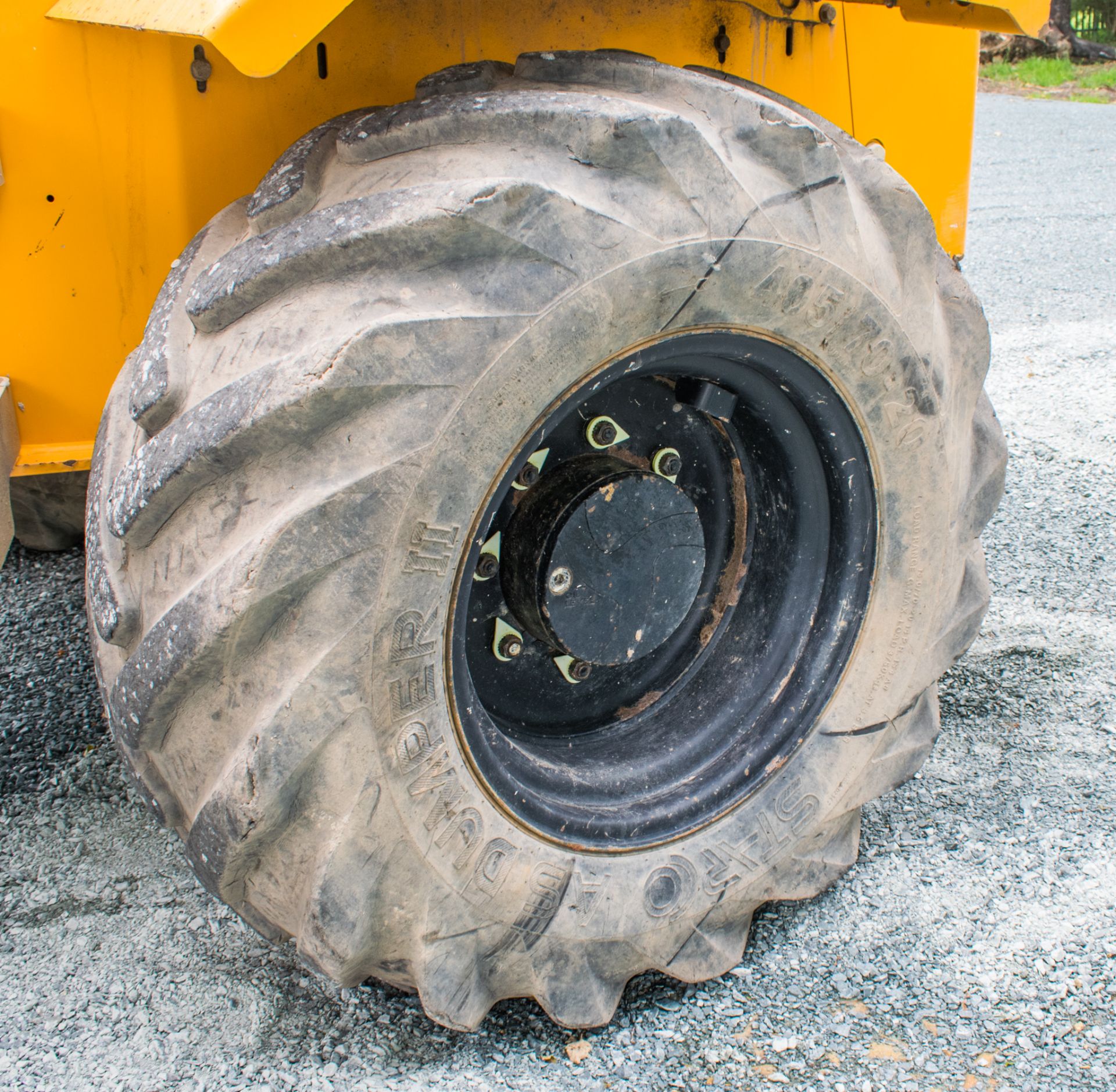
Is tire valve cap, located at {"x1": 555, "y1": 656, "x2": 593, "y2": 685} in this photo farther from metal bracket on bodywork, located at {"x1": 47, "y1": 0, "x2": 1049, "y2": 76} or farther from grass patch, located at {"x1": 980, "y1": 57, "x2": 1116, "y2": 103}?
grass patch, located at {"x1": 980, "y1": 57, "x2": 1116, "y2": 103}

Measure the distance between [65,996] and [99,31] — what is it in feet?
4.82

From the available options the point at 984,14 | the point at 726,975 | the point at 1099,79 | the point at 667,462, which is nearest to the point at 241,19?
the point at 667,462

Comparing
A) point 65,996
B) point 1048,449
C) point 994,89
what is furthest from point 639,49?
point 994,89

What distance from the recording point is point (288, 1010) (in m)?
1.75

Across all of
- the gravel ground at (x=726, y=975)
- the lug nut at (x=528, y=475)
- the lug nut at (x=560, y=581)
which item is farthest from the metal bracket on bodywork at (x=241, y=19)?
the gravel ground at (x=726, y=975)

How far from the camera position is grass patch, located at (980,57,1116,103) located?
1346 centimetres

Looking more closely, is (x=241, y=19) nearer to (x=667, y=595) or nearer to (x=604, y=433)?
(x=604, y=433)

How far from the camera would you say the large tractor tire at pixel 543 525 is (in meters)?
1.40

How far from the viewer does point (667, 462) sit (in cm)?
192

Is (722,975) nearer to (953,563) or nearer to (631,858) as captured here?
(631,858)

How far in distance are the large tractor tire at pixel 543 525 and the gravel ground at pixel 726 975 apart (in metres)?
0.11

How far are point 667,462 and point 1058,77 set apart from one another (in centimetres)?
1482

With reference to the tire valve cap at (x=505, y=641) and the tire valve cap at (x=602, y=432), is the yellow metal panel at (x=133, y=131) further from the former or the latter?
the tire valve cap at (x=505, y=641)

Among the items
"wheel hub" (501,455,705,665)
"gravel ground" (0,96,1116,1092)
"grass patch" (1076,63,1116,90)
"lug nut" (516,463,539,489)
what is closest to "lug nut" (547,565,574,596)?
"wheel hub" (501,455,705,665)
